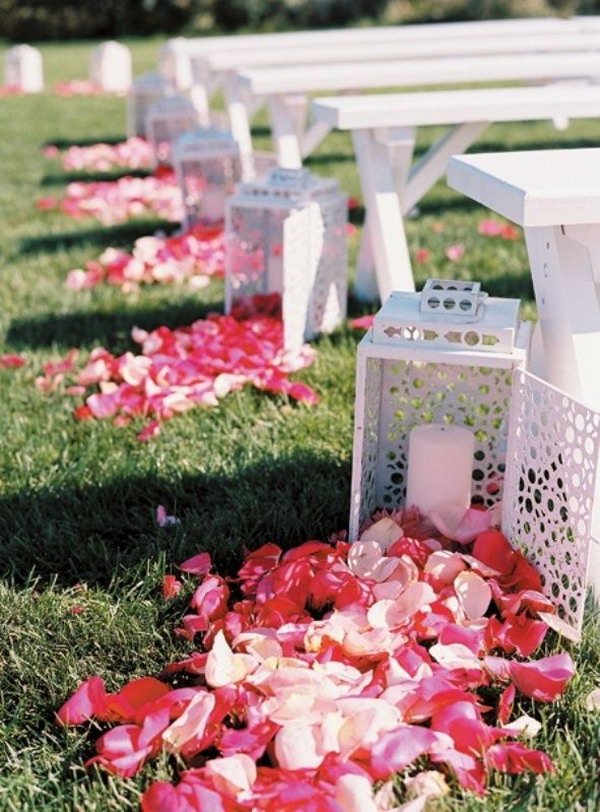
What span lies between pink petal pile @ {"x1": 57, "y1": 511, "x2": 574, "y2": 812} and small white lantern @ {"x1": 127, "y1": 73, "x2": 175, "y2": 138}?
5.81 m

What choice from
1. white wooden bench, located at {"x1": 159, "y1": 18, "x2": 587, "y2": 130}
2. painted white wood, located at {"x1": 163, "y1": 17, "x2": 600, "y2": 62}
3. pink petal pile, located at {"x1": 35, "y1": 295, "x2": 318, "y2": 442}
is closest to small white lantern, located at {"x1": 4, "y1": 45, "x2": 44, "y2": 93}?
white wooden bench, located at {"x1": 159, "y1": 18, "x2": 587, "y2": 130}

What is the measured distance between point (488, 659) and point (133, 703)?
20.5 inches

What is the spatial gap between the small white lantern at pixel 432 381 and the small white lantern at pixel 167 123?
4.17 meters

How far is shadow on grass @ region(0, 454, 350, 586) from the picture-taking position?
6.86ft

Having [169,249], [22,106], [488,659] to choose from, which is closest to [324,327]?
[169,249]

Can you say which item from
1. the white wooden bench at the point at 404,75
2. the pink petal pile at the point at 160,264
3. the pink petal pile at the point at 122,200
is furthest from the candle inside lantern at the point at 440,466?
the pink petal pile at the point at 122,200

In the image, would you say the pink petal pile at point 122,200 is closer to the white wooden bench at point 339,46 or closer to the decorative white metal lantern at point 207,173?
the decorative white metal lantern at point 207,173

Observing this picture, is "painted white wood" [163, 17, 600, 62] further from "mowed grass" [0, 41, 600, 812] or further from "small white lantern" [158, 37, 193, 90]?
"mowed grass" [0, 41, 600, 812]

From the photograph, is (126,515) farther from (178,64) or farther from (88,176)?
(178,64)

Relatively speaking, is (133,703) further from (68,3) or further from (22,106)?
(68,3)

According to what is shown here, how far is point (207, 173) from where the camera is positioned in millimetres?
4500

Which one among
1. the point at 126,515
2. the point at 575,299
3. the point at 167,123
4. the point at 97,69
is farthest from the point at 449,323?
the point at 97,69

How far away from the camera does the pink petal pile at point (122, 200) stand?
5219mm

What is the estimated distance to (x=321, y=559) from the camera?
1983 mm
